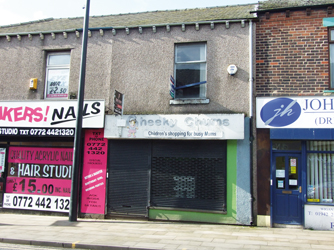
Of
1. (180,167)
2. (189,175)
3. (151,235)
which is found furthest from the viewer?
(180,167)

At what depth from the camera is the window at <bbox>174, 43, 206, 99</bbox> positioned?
9.92 m

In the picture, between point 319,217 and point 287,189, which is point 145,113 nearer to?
point 287,189

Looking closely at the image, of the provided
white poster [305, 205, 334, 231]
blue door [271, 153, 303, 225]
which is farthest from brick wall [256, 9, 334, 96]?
white poster [305, 205, 334, 231]

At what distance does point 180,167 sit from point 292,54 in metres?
4.91

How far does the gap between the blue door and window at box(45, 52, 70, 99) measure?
24.8ft

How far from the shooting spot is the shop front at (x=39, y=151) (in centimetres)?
1027

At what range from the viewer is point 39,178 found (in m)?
10.6

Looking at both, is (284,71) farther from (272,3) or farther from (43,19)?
(43,19)

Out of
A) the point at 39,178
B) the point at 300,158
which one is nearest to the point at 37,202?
the point at 39,178

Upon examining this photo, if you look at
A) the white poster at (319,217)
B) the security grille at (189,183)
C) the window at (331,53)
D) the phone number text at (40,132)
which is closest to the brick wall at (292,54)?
the window at (331,53)

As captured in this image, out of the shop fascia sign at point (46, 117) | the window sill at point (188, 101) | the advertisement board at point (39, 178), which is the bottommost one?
the advertisement board at point (39, 178)

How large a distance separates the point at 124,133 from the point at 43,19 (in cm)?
757

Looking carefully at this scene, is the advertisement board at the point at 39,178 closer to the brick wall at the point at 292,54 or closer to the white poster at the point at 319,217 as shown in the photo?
the brick wall at the point at 292,54

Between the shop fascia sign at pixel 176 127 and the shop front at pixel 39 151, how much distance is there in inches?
31.9
